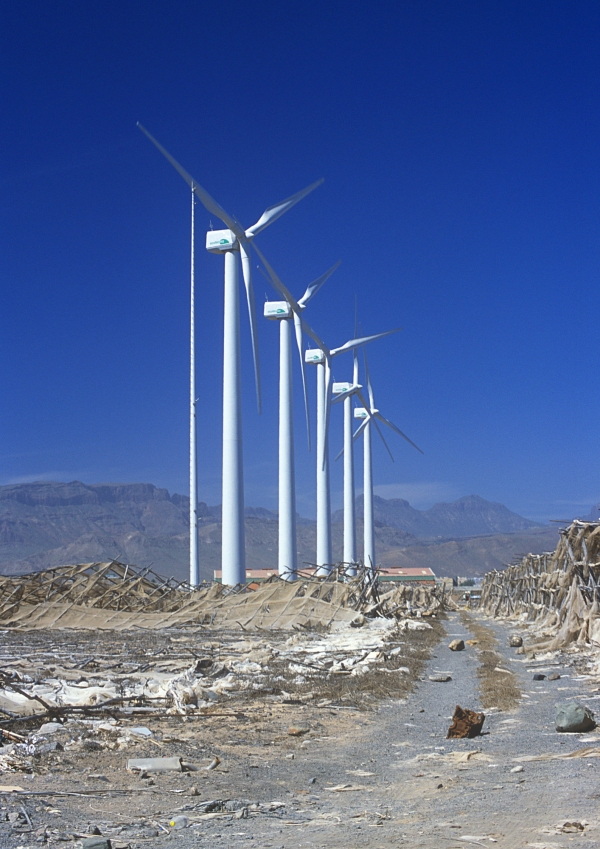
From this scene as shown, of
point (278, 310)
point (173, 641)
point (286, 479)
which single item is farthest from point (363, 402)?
point (173, 641)

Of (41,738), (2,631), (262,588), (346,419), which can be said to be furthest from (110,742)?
(346,419)

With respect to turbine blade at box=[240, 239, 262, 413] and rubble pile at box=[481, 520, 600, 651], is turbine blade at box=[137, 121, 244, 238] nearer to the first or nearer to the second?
turbine blade at box=[240, 239, 262, 413]

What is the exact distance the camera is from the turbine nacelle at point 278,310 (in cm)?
5666

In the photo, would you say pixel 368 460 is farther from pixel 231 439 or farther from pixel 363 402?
pixel 231 439

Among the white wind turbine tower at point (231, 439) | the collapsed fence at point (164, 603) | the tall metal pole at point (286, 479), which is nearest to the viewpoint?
the collapsed fence at point (164, 603)

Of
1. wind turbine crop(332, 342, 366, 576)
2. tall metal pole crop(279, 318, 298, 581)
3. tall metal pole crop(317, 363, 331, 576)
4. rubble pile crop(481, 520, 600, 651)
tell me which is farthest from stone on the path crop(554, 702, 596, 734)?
wind turbine crop(332, 342, 366, 576)

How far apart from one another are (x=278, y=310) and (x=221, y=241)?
12.2 metres

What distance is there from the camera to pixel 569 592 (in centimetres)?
2566

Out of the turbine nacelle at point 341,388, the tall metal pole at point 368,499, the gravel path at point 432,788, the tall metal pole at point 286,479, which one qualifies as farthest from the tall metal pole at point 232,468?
the tall metal pole at point 368,499

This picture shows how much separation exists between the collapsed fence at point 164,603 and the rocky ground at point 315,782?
17038 mm

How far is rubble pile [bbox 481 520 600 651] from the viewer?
2252cm

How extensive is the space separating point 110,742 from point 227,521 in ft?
105

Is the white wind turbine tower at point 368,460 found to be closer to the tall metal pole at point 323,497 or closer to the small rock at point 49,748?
the tall metal pole at point 323,497

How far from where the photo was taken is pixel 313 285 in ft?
197
